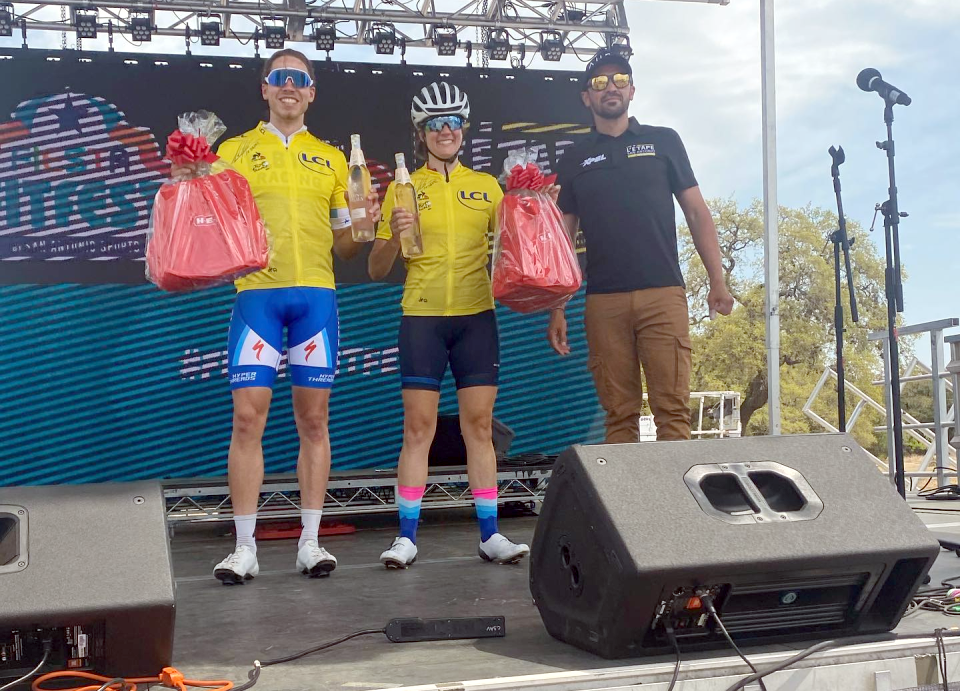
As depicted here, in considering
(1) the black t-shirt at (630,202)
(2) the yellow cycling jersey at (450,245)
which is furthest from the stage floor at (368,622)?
(1) the black t-shirt at (630,202)

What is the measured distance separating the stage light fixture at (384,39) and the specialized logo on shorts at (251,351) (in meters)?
4.28

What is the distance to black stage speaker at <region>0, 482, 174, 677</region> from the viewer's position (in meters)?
1.54

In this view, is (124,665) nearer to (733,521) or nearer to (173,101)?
(733,521)

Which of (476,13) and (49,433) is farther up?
(476,13)

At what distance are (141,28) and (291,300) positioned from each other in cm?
402

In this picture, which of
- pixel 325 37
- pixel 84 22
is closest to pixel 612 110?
pixel 325 37

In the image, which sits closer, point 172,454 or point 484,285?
point 484,285

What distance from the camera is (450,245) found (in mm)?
3174

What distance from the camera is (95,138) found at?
5355 millimetres

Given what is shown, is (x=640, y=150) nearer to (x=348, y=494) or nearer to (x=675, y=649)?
(x=675, y=649)

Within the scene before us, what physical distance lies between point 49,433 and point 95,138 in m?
1.76

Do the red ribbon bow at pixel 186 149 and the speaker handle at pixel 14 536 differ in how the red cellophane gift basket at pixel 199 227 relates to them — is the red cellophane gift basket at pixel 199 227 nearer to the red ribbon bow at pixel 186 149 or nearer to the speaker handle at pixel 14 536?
the red ribbon bow at pixel 186 149

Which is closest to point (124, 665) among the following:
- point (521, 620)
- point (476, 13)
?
point (521, 620)

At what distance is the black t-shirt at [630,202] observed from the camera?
3.16m
